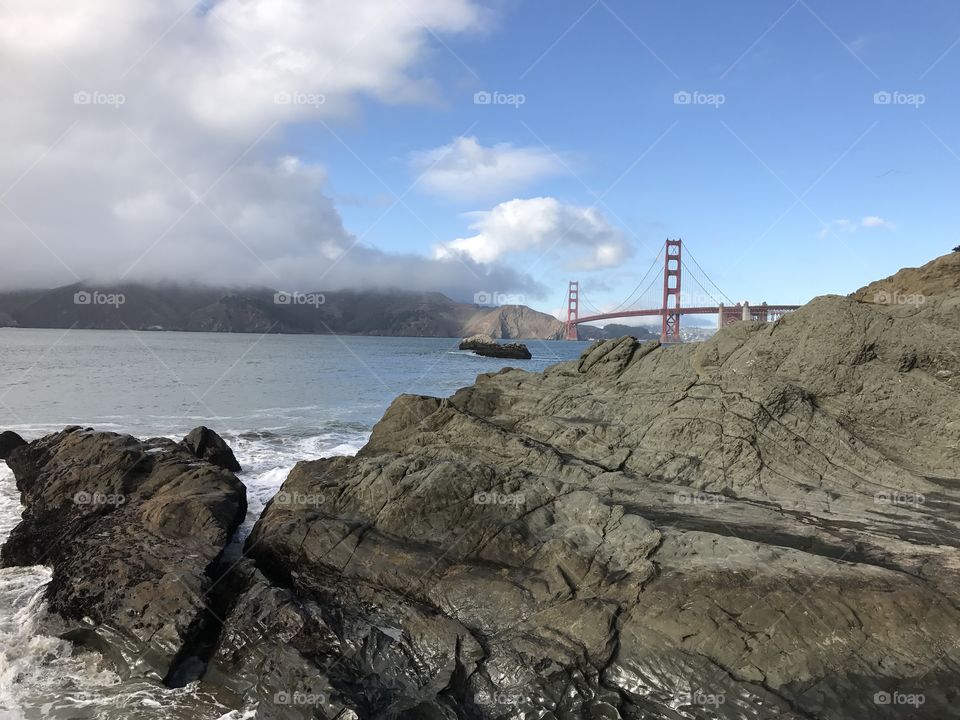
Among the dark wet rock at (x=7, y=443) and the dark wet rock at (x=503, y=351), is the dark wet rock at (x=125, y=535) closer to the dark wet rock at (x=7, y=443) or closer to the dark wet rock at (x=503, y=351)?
the dark wet rock at (x=7, y=443)

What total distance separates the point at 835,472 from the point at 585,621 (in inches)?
225

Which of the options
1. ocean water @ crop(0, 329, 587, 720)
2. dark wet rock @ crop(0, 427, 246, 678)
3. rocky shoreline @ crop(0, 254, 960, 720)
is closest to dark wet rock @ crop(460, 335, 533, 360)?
ocean water @ crop(0, 329, 587, 720)

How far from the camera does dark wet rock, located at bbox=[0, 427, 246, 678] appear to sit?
7.68m

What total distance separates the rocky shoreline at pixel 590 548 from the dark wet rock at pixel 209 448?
1.80m

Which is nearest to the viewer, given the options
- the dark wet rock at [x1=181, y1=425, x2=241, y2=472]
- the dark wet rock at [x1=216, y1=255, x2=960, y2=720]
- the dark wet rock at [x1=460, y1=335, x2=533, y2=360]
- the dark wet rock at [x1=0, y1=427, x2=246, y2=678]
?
the dark wet rock at [x1=216, y1=255, x2=960, y2=720]

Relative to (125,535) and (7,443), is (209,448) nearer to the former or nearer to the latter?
(125,535)

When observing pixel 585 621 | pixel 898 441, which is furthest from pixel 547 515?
pixel 898 441

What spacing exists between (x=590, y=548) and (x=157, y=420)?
22.2 m

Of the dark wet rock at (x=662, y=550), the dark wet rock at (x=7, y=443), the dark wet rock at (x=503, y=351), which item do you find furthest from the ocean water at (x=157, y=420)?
the dark wet rock at (x=503, y=351)

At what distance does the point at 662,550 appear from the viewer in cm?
749

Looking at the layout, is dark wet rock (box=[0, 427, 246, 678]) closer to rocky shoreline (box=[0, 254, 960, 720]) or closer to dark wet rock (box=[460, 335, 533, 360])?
rocky shoreline (box=[0, 254, 960, 720])

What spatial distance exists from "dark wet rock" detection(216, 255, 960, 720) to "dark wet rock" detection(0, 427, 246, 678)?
2.60 feet

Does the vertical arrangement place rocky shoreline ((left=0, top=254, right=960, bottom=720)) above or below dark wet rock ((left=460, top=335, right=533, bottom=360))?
below

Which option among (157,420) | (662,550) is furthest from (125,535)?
(157,420)
